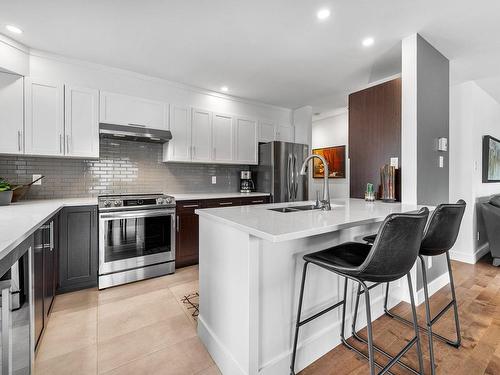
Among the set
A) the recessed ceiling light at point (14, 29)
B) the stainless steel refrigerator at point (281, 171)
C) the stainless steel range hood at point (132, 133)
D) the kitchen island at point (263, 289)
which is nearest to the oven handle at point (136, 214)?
the stainless steel range hood at point (132, 133)

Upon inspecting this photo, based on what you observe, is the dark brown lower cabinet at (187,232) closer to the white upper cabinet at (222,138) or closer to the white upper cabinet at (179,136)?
the white upper cabinet at (179,136)

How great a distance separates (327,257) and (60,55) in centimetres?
343

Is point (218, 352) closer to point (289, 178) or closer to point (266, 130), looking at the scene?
point (289, 178)

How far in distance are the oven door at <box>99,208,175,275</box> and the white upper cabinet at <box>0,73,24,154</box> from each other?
3.61ft

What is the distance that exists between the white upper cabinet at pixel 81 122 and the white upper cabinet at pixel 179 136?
0.87m

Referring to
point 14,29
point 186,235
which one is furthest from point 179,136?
point 14,29

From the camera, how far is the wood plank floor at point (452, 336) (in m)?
1.50

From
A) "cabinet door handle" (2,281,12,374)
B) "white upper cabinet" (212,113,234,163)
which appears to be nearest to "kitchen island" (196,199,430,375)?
"cabinet door handle" (2,281,12,374)

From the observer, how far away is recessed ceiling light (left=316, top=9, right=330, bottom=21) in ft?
6.47

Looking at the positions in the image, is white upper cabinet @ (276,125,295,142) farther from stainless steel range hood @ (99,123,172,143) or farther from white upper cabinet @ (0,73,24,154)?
white upper cabinet @ (0,73,24,154)

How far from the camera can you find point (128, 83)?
3148 millimetres

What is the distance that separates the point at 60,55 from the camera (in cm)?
273

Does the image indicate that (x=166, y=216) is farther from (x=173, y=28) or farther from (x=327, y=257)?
(x=327, y=257)

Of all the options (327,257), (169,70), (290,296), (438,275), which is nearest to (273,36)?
(169,70)
